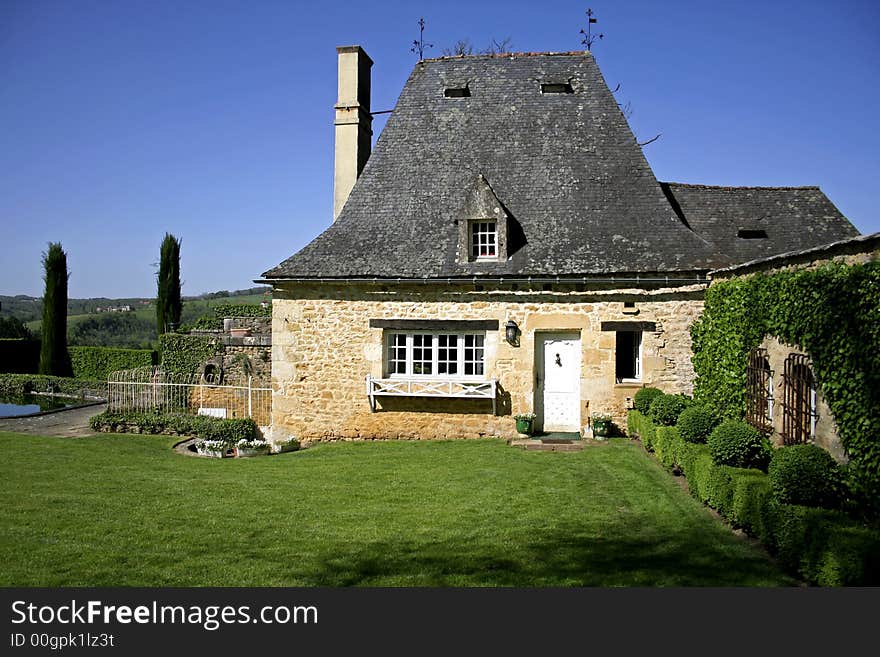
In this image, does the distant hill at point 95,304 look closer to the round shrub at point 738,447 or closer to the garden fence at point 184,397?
the garden fence at point 184,397

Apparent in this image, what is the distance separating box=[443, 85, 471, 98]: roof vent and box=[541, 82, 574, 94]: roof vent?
197 cm

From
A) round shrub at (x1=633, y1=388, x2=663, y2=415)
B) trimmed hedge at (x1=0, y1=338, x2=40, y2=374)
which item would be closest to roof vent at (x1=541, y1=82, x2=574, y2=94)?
round shrub at (x1=633, y1=388, x2=663, y2=415)

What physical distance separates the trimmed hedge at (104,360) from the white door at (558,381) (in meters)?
22.2

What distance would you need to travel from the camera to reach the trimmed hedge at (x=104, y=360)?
32.3 m

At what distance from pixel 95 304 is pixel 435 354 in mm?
97459

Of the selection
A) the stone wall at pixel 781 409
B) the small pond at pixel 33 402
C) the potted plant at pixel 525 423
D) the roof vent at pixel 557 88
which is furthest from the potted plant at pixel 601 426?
the small pond at pixel 33 402

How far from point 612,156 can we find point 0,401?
2603 cm

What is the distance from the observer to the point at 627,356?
15.8 meters

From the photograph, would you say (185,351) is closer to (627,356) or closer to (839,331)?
(627,356)

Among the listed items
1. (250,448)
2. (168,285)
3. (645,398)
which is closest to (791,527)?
(645,398)

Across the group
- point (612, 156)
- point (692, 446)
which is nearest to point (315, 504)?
point (692, 446)

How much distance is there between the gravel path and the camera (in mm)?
18188

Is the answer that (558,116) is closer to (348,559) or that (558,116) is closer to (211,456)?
(211,456)

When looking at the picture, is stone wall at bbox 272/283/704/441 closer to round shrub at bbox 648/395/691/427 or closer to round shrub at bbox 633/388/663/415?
round shrub at bbox 633/388/663/415
